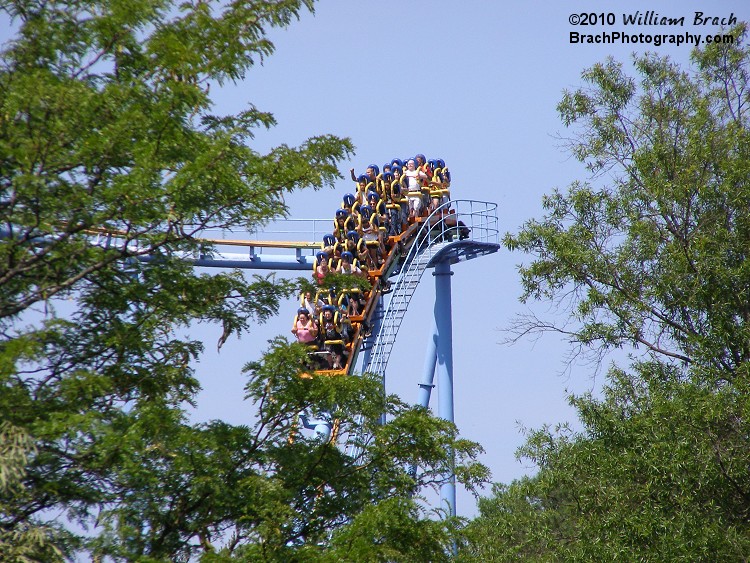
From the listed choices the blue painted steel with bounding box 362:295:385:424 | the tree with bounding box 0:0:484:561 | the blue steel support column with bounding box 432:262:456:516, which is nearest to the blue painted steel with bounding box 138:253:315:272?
the blue painted steel with bounding box 362:295:385:424

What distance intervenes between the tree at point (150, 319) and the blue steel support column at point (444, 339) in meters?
8.05

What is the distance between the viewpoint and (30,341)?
5.35 m

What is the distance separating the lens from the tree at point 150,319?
18.0 feet

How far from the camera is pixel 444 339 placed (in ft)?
50.6

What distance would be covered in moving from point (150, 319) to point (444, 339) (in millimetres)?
9419

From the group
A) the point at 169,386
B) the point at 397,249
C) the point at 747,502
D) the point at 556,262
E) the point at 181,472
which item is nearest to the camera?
the point at 181,472

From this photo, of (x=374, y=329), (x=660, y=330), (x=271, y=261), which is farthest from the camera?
(x=271, y=261)

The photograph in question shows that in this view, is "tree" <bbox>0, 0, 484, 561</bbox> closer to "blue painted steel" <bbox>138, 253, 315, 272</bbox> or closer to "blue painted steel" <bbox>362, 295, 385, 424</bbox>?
"blue painted steel" <bbox>362, 295, 385, 424</bbox>

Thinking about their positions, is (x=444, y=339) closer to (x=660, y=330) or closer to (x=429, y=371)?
(x=429, y=371)

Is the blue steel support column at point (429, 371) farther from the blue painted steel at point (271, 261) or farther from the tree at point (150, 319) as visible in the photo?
the tree at point (150, 319)

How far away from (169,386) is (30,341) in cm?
107

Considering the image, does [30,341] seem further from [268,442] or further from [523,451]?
[523,451]

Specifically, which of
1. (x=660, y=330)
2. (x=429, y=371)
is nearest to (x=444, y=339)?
(x=429, y=371)

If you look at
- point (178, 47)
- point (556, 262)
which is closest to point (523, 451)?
point (556, 262)
